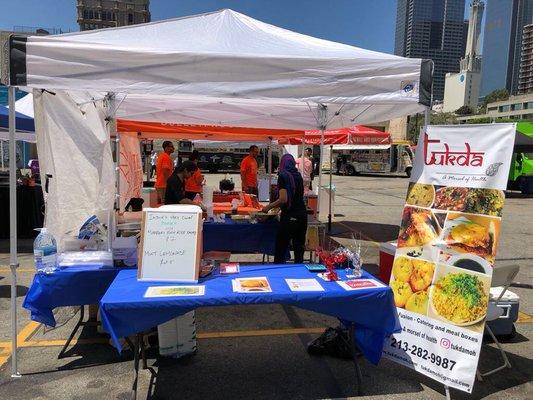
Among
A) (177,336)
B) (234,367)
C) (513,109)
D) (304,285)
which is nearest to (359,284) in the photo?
(304,285)

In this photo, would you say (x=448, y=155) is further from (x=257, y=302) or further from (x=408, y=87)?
(x=257, y=302)

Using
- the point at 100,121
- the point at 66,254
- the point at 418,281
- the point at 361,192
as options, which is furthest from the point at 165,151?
the point at 361,192

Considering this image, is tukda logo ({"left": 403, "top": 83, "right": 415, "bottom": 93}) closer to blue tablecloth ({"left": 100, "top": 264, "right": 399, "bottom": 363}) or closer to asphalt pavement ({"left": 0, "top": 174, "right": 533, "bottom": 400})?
blue tablecloth ({"left": 100, "top": 264, "right": 399, "bottom": 363})

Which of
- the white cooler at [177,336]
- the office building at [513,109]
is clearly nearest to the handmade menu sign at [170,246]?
the white cooler at [177,336]

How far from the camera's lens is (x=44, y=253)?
346cm

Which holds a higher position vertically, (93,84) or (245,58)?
(245,58)

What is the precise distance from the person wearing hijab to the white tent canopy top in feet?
4.36

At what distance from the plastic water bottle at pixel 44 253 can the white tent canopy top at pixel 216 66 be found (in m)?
1.19

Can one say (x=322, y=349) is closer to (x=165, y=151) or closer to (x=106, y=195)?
(x=106, y=195)

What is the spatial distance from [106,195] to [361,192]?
56.6ft

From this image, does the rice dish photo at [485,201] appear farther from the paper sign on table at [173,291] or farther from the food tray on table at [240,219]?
the food tray on table at [240,219]

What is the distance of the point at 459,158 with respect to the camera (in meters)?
3.27

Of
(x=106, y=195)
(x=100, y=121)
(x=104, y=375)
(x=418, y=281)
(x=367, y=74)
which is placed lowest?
(x=104, y=375)

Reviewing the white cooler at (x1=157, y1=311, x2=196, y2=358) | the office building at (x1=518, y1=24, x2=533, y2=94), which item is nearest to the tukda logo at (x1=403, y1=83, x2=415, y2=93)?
the white cooler at (x1=157, y1=311, x2=196, y2=358)
